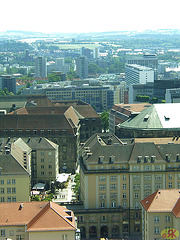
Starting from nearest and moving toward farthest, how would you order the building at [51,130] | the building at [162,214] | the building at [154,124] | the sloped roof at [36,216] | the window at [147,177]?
the sloped roof at [36,216]
the building at [162,214]
the window at [147,177]
the building at [154,124]
the building at [51,130]

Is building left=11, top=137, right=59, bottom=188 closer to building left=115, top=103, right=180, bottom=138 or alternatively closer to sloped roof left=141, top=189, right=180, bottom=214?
building left=115, top=103, right=180, bottom=138

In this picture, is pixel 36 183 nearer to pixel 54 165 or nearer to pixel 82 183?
pixel 54 165

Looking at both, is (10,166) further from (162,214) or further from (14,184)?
(162,214)

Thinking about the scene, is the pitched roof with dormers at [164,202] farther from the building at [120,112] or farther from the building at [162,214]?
the building at [120,112]

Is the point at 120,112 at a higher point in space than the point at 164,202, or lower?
Result: lower

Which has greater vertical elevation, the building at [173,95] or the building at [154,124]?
the building at [154,124]

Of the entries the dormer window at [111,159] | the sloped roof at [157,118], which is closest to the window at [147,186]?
the dormer window at [111,159]

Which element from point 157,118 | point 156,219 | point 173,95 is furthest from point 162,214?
point 173,95
